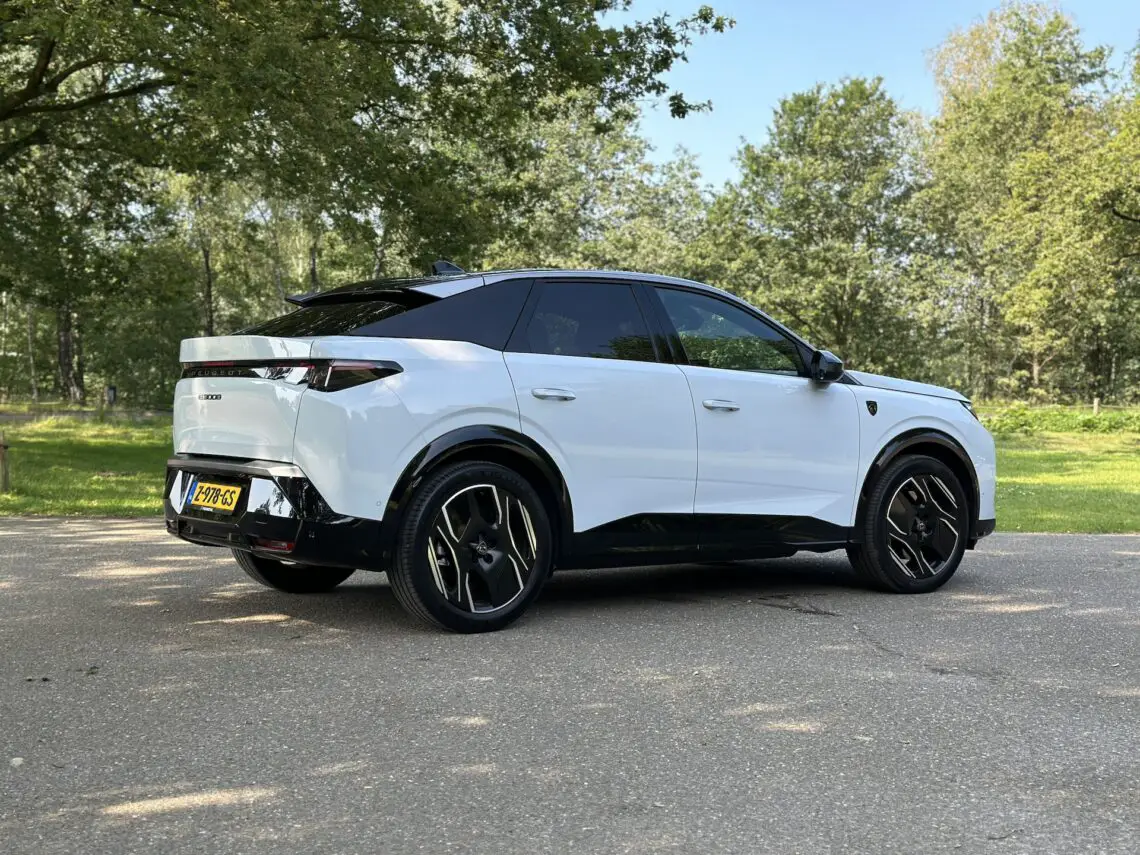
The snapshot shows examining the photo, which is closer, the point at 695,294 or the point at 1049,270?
the point at 695,294

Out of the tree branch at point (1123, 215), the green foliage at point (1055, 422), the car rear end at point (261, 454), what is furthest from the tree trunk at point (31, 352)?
the car rear end at point (261, 454)

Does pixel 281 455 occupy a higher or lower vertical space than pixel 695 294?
lower

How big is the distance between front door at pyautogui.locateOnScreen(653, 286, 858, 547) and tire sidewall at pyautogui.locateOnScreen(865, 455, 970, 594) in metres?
0.18

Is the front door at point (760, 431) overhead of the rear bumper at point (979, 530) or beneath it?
overhead

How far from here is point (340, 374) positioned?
5160 mm

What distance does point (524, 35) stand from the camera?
16.8 m

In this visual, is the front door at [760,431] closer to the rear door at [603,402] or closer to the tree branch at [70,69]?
the rear door at [603,402]

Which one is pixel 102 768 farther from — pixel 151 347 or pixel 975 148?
pixel 151 347

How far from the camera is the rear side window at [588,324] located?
19.2ft

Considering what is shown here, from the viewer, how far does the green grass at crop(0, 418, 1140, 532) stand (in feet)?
39.9

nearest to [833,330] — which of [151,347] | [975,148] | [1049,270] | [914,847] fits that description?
[1049,270]

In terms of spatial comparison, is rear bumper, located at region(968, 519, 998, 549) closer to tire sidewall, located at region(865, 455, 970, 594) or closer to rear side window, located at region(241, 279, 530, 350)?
tire sidewall, located at region(865, 455, 970, 594)

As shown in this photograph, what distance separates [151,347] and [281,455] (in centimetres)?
5555

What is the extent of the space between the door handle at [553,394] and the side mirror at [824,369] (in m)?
1.70
